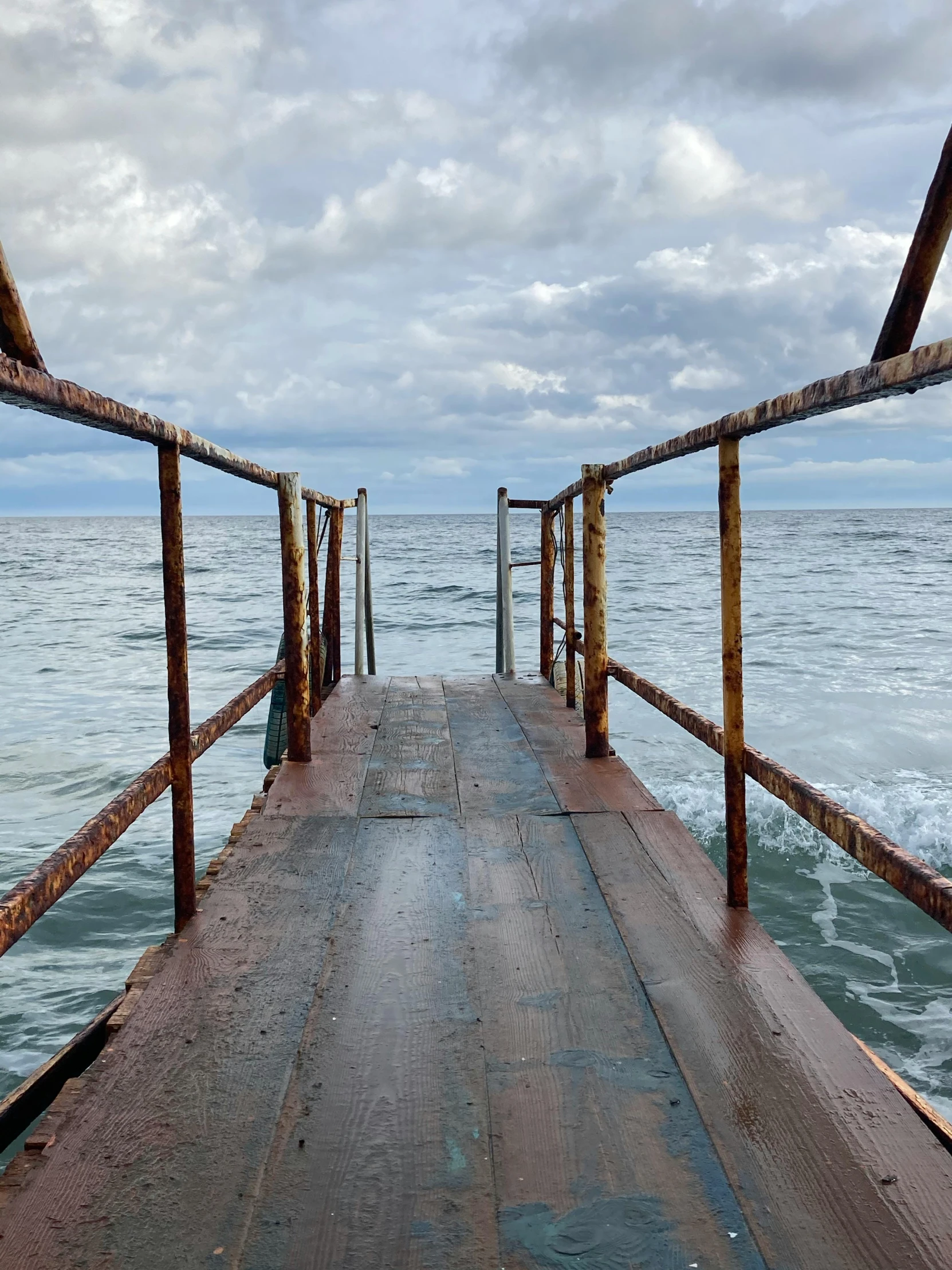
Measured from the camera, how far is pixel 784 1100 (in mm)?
1721

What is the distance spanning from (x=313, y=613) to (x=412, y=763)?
1115 mm

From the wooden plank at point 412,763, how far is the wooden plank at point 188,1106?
92 cm

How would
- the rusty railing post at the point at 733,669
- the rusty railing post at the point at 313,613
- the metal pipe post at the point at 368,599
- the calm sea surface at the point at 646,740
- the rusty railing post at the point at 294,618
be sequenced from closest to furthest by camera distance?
the rusty railing post at the point at 733,669 < the rusty railing post at the point at 294,618 < the calm sea surface at the point at 646,740 < the rusty railing post at the point at 313,613 < the metal pipe post at the point at 368,599

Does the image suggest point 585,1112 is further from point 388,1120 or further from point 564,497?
point 564,497

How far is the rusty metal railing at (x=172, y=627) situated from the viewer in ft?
4.61

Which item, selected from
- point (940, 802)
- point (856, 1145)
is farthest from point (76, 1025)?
point (940, 802)

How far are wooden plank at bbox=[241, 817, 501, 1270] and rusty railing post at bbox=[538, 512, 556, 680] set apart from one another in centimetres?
393

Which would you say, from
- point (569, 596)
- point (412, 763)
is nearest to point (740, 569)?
point (412, 763)

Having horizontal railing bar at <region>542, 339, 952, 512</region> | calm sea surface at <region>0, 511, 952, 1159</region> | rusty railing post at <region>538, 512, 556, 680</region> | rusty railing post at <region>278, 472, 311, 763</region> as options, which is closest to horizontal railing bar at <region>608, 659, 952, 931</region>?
horizontal railing bar at <region>542, 339, 952, 512</region>

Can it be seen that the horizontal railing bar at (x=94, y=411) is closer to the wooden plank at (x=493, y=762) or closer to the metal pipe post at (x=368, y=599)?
the wooden plank at (x=493, y=762)

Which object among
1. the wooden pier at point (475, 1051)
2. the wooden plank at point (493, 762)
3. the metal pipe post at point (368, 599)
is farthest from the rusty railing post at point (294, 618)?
the metal pipe post at point (368, 599)

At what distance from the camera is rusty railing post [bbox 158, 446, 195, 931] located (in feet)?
7.98

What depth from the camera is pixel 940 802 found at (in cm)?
712

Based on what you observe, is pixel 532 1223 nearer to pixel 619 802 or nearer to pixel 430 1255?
pixel 430 1255
